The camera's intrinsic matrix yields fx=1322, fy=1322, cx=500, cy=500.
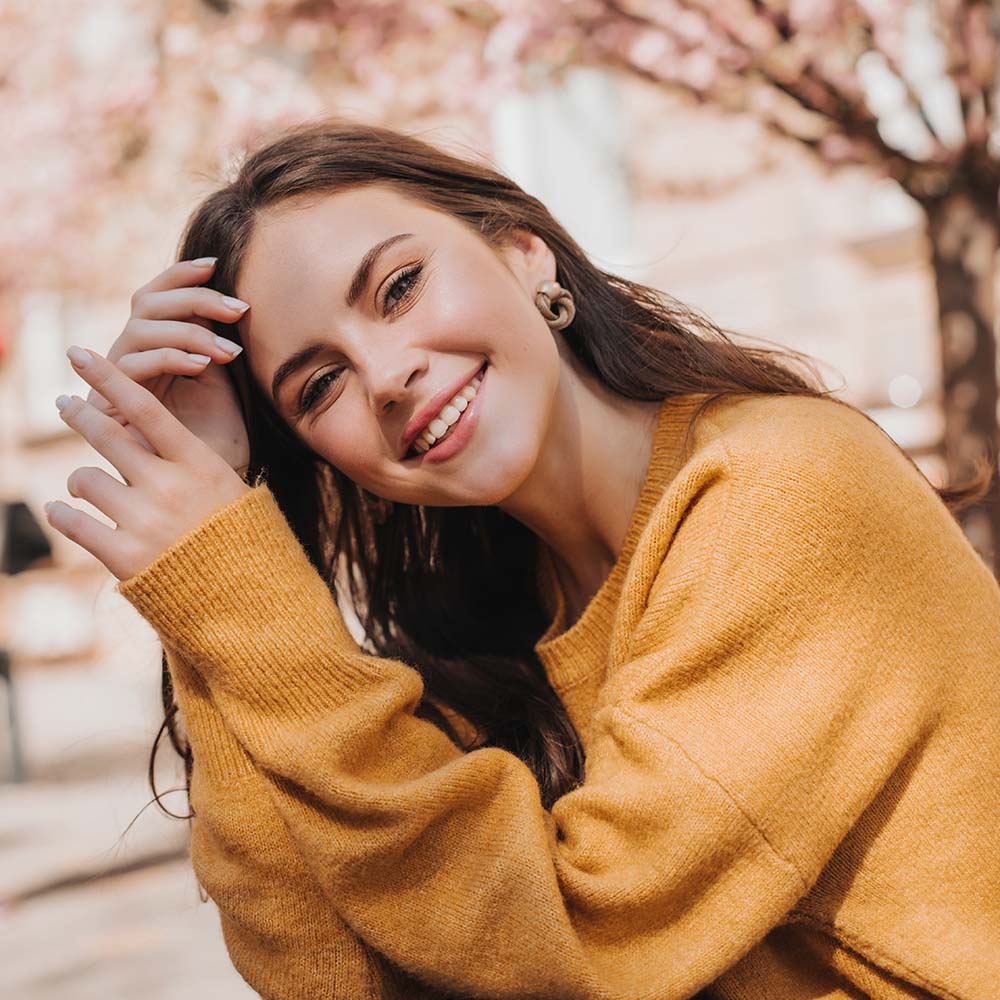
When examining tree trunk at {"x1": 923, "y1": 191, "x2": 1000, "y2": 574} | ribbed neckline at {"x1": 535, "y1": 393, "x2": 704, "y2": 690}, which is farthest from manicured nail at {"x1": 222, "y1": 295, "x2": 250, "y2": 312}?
tree trunk at {"x1": 923, "y1": 191, "x2": 1000, "y2": 574}

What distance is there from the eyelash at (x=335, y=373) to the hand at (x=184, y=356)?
13 centimetres

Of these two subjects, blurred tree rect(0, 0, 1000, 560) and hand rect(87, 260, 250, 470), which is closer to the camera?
hand rect(87, 260, 250, 470)

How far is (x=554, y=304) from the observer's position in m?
2.29

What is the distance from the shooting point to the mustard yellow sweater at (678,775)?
5.37 feet

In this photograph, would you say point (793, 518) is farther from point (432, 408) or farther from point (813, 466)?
point (432, 408)

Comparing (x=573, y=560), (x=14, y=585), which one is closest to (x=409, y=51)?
(x=573, y=560)

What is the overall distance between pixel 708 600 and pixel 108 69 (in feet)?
32.4

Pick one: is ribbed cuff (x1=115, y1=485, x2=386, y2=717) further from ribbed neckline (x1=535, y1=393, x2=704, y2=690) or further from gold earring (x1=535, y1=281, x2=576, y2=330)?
gold earring (x1=535, y1=281, x2=576, y2=330)

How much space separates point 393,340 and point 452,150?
0.97 meters

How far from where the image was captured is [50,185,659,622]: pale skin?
1964 millimetres

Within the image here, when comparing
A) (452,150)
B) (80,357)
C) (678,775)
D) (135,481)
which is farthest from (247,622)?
(452,150)

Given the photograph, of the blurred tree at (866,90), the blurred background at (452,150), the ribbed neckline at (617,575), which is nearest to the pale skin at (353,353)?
the ribbed neckline at (617,575)

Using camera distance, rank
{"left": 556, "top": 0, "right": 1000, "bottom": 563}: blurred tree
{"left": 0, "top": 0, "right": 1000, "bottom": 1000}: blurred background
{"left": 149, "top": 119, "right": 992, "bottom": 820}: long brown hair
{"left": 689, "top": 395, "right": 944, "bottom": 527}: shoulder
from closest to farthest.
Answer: {"left": 689, "top": 395, "right": 944, "bottom": 527}: shoulder → {"left": 149, "top": 119, "right": 992, "bottom": 820}: long brown hair → {"left": 556, "top": 0, "right": 1000, "bottom": 563}: blurred tree → {"left": 0, "top": 0, "right": 1000, "bottom": 1000}: blurred background

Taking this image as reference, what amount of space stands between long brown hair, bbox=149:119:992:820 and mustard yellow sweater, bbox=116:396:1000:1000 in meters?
0.38
